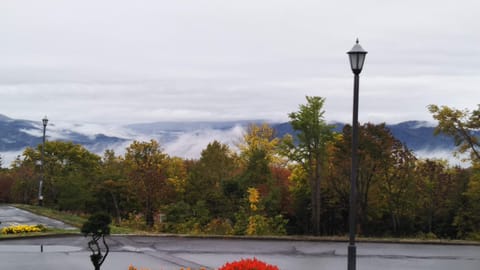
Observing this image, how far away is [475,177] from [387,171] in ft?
17.8

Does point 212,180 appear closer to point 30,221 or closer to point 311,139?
point 311,139

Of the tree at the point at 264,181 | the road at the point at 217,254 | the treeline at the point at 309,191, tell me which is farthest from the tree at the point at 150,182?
the road at the point at 217,254

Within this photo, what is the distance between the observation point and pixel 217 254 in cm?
1758

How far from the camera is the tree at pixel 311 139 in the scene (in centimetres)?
3497

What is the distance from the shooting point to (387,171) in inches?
1553

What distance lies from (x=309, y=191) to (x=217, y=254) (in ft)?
74.0

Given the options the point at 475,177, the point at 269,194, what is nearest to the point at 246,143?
the point at 269,194

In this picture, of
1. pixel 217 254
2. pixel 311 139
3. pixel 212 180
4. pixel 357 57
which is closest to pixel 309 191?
pixel 311 139

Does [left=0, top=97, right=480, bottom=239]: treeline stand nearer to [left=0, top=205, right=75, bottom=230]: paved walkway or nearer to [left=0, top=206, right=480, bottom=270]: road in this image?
[left=0, top=205, right=75, bottom=230]: paved walkway

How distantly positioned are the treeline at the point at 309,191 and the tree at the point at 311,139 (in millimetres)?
58

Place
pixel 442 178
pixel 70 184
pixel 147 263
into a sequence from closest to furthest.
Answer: pixel 147 263
pixel 442 178
pixel 70 184

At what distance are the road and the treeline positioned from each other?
46.7 ft

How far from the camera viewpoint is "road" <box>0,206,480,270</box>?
51.0 feet

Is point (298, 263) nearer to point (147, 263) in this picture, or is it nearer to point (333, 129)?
point (147, 263)
